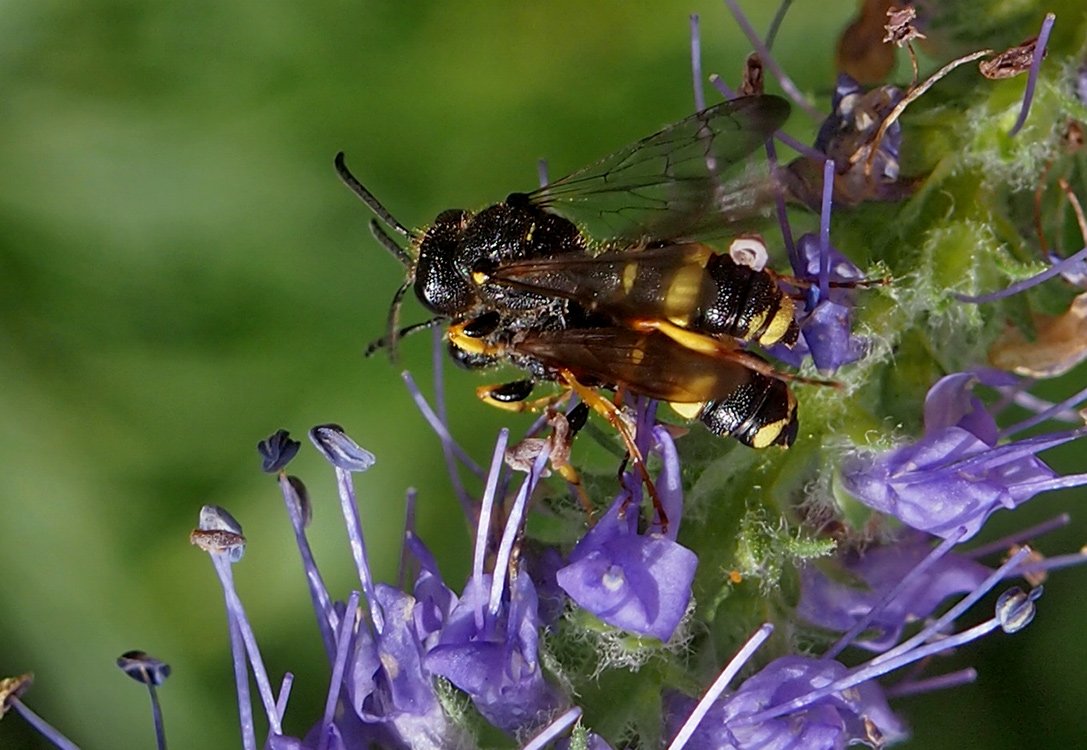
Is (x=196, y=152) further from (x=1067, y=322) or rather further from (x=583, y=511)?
(x=1067, y=322)

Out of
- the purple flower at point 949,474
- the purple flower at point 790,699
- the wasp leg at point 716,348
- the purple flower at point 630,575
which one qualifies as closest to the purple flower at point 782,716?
the purple flower at point 790,699

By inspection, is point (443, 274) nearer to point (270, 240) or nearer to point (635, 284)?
point (635, 284)

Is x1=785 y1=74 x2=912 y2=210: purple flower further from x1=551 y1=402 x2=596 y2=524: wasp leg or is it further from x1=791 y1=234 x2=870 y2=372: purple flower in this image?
x1=551 y1=402 x2=596 y2=524: wasp leg

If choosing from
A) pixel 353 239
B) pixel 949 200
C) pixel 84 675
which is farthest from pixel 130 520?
pixel 949 200

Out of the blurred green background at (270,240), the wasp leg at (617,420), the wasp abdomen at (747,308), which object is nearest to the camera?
the wasp leg at (617,420)

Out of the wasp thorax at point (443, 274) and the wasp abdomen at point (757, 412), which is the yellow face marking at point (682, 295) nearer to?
the wasp abdomen at point (757, 412)

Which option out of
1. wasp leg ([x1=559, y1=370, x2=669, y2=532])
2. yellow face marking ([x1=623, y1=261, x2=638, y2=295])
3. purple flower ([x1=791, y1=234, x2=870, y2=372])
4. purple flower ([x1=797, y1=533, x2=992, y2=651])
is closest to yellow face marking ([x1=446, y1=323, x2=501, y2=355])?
wasp leg ([x1=559, y1=370, x2=669, y2=532])
